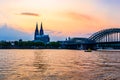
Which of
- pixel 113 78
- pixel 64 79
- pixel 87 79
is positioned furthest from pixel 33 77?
pixel 113 78

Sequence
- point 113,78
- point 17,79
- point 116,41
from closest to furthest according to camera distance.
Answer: point 17,79 → point 113,78 → point 116,41

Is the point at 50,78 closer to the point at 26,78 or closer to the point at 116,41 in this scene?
the point at 26,78

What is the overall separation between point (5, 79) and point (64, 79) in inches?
234

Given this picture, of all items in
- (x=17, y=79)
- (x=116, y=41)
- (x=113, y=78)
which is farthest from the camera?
(x=116, y=41)

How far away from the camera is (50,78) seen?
111 feet

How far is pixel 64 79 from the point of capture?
33344 millimetres

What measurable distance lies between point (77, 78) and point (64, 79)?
5.46 feet

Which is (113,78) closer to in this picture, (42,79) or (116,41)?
(42,79)

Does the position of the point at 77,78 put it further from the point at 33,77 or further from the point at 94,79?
the point at 33,77

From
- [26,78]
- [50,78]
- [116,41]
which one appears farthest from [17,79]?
[116,41]

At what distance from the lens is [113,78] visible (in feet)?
114

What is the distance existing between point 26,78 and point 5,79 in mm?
2137

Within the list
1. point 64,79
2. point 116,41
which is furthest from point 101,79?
point 116,41

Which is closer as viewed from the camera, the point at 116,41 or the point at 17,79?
the point at 17,79
